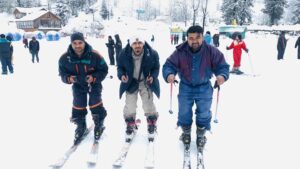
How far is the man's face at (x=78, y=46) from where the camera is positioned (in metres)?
3.67

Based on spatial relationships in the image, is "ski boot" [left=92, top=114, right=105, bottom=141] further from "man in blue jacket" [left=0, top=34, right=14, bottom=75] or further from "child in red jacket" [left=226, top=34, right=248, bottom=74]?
"man in blue jacket" [left=0, top=34, right=14, bottom=75]

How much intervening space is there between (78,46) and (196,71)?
5.66 feet

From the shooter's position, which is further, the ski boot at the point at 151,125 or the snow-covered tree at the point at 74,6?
the snow-covered tree at the point at 74,6

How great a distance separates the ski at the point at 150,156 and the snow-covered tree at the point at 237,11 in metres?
50.7

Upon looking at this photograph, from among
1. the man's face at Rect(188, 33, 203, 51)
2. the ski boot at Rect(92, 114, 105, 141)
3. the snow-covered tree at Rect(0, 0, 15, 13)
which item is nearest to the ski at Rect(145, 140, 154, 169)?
the ski boot at Rect(92, 114, 105, 141)

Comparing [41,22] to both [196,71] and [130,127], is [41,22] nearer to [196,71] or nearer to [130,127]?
[130,127]

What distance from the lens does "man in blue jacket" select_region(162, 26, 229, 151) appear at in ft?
11.3

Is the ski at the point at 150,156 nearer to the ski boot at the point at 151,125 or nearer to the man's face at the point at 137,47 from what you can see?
the ski boot at the point at 151,125

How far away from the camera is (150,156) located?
360 centimetres

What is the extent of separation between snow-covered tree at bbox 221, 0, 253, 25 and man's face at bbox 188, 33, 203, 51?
1991 inches

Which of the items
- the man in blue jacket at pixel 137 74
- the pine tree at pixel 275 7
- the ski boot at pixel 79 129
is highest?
the pine tree at pixel 275 7

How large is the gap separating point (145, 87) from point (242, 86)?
215 inches

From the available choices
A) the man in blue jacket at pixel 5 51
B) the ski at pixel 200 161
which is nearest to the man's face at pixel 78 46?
the ski at pixel 200 161

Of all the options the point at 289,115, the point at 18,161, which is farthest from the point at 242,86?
the point at 18,161
